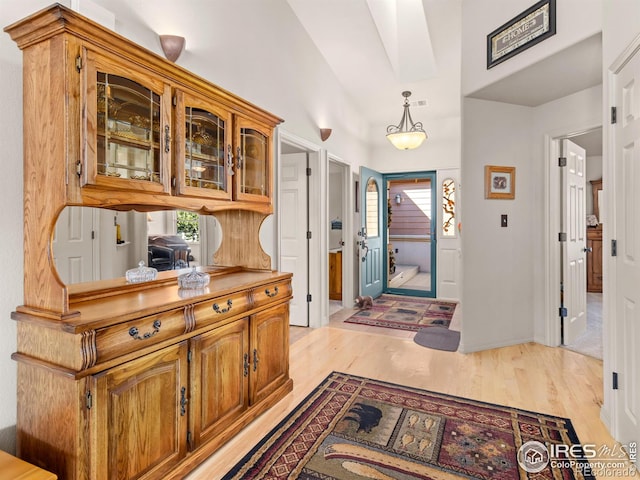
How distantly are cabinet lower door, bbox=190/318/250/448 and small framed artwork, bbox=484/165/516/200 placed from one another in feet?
8.90

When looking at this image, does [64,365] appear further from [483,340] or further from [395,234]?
[395,234]

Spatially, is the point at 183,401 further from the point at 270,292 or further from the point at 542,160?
the point at 542,160

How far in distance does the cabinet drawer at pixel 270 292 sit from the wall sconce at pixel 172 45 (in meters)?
1.51

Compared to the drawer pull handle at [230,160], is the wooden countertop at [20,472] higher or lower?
lower

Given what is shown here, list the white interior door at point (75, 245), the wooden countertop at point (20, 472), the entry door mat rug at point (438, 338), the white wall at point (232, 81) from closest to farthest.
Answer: the wooden countertop at point (20, 472)
the white wall at point (232, 81)
the white interior door at point (75, 245)
the entry door mat rug at point (438, 338)

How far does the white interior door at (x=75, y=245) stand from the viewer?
163cm

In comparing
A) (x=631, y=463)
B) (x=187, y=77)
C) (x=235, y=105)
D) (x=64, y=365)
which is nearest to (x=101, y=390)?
(x=64, y=365)

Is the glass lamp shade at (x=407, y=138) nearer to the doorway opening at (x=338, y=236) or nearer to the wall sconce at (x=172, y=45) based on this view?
the doorway opening at (x=338, y=236)

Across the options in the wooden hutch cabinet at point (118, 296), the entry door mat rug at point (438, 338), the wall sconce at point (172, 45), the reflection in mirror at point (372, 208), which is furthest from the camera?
the reflection in mirror at point (372, 208)

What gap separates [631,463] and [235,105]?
2892 mm

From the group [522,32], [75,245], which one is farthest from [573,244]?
[75,245]

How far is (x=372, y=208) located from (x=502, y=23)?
3.36 meters

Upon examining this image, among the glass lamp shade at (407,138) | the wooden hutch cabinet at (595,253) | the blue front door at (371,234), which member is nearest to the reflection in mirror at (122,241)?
the glass lamp shade at (407,138)

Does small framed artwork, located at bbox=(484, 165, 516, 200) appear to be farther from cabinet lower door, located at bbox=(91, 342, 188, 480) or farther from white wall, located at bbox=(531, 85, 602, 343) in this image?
cabinet lower door, located at bbox=(91, 342, 188, 480)
